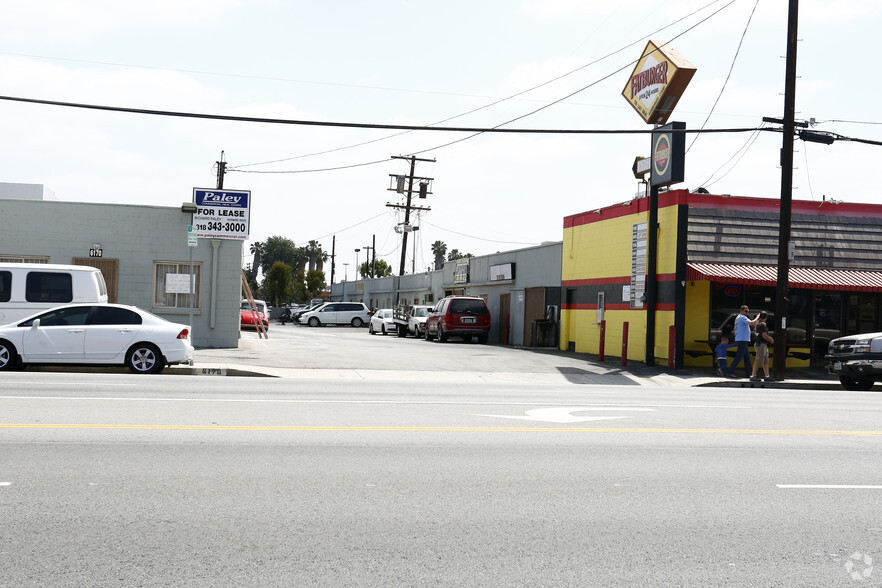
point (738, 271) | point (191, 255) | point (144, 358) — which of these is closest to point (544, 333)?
point (738, 271)

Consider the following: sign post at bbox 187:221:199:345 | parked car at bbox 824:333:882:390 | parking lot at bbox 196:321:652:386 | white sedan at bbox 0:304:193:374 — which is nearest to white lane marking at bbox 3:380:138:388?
white sedan at bbox 0:304:193:374

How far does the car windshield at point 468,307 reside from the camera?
3390cm

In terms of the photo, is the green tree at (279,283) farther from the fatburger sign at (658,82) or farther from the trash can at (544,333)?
the fatburger sign at (658,82)

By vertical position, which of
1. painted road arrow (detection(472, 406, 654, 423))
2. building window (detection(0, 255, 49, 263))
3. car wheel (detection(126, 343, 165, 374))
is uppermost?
building window (detection(0, 255, 49, 263))

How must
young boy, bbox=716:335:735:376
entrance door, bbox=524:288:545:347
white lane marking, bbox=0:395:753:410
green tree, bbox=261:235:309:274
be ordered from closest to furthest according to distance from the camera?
1. white lane marking, bbox=0:395:753:410
2. young boy, bbox=716:335:735:376
3. entrance door, bbox=524:288:545:347
4. green tree, bbox=261:235:309:274

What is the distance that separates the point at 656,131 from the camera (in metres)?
19.2

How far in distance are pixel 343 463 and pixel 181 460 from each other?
1431 mm

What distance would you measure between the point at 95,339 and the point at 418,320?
960 inches

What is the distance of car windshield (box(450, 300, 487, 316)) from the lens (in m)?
33.9

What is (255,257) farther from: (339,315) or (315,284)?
(339,315)

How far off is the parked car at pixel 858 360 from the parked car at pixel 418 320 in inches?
871

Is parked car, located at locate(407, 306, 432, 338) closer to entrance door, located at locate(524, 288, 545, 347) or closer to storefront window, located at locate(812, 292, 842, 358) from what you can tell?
entrance door, located at locate(524, 288, 545, 347)

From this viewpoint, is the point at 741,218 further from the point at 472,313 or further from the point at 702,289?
the point at 472,313

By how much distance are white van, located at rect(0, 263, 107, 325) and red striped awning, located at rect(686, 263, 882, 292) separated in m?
14.9
